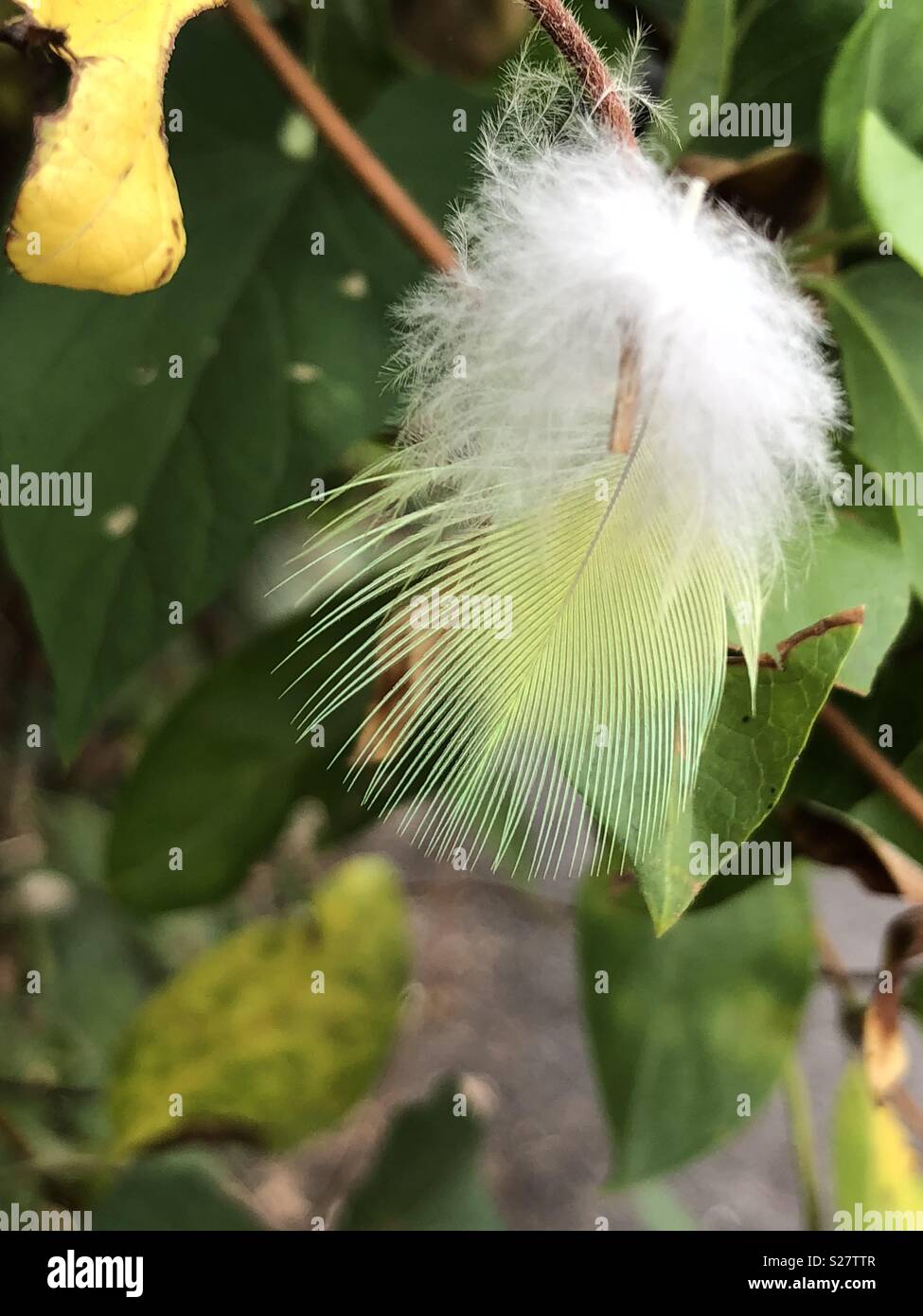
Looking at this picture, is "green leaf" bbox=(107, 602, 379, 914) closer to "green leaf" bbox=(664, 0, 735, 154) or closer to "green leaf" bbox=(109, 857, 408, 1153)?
"green leaf" bbox=(109, 857, 408, 1153)

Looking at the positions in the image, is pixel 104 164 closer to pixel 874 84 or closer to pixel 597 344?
pixel 597 344

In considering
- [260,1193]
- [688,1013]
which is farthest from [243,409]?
[260,1193]

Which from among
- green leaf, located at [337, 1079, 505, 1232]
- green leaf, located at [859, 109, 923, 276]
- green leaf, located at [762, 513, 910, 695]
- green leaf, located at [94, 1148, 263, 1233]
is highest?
green leaf, located at [859, 109, 923, 276]

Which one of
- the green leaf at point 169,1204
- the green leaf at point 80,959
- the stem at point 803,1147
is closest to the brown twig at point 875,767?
the stem at point 803,1147

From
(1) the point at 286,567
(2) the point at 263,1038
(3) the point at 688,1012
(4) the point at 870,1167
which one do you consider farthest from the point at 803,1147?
(1) the point at 286,567

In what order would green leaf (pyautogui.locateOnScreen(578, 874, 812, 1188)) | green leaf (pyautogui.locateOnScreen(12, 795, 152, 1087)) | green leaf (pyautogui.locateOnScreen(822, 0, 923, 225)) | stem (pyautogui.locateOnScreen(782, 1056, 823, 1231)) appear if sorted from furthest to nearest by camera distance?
green leaf (pyautogui.locateOnScreen(12, 795, 152, 1087)) < stem (pyautogui.locateOnScreen(782, 1056, 823, 1231)) < green leaf (pyautogui.locateOnScreen(578, 874, 812, 1188)) < green leaf (pyautogui.locateOnScreen(822, 0, 923, 225))

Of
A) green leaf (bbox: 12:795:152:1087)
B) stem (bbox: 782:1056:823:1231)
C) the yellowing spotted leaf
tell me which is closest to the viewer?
the yellowing spotted leaf

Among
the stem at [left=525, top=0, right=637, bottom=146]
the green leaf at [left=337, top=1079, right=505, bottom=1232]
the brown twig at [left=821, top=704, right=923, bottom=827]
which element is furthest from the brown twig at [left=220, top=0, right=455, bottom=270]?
the green leaf at [left=337, top=1079, right=505, bottom=1232]
